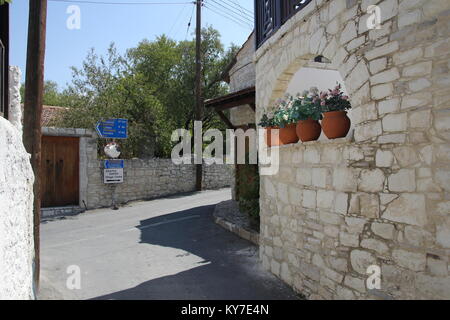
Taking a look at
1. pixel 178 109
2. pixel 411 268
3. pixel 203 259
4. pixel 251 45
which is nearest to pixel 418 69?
pixel 411 268

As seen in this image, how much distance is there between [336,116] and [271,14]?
108 inches

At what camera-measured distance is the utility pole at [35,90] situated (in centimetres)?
453

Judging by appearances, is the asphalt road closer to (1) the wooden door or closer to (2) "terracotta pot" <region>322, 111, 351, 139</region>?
(1) the wooden door

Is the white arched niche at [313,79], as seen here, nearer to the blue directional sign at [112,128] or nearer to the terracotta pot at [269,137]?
the terracotta pot at [269,137]

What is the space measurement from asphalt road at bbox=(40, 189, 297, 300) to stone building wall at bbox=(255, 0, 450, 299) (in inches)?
40.9

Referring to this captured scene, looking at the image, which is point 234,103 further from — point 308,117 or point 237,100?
point 308,117

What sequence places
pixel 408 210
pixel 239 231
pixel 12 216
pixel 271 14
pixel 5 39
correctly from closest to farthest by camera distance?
pixel 12 216, pixel 408 210, pixel 5 39, pixel 271 14, pixel 239 231

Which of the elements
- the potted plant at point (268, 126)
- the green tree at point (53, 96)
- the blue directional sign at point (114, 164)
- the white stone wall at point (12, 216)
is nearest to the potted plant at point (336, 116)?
the potted plant at point (268, 126)

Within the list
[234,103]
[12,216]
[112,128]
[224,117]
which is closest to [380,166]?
[12,216]

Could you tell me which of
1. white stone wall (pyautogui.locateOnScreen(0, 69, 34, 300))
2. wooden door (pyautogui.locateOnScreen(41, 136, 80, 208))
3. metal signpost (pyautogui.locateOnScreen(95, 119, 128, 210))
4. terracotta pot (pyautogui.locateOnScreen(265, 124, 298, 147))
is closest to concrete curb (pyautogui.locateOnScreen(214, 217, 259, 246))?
terracotta pot (pyautogui.locateOnScreen(265, 124, 298, 147))

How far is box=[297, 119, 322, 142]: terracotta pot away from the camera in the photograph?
389cm

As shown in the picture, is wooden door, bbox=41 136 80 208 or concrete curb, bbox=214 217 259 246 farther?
wooden door, bbox=41 136 80 208

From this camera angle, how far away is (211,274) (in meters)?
5.00

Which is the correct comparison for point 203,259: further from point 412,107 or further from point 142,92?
point 142,92
